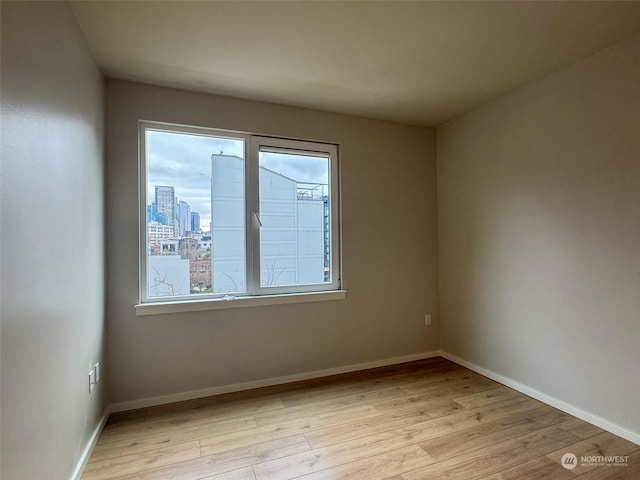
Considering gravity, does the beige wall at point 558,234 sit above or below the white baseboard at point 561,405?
above

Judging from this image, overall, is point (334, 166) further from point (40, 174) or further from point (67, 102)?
point (40, 174)

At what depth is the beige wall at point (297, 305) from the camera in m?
2.47

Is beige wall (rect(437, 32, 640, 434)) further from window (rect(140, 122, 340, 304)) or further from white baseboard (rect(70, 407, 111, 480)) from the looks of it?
white baseboard (rect(70, 407, 111, 480))

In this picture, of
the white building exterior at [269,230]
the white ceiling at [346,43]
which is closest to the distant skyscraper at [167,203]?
the white building exterior at [269,230]

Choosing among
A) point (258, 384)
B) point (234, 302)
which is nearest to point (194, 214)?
point (234, 302)

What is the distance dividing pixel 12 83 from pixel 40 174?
356mm

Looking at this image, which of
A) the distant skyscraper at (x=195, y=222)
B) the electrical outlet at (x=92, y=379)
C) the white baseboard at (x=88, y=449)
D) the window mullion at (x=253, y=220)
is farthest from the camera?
the window mullion at (x=253, y=220)

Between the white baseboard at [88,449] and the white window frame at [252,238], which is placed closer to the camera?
the white baseboard at [88,449]

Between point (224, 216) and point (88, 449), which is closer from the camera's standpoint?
point (88, 449)

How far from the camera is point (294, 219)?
10.0 feet

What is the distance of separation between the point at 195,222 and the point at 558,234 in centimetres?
278

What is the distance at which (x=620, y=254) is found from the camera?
2.07 meters

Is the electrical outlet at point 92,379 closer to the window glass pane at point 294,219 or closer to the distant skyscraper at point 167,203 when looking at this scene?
the distant skyscraper at point 167,203

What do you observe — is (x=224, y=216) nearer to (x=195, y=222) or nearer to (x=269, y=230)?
(x=195, y=222)
